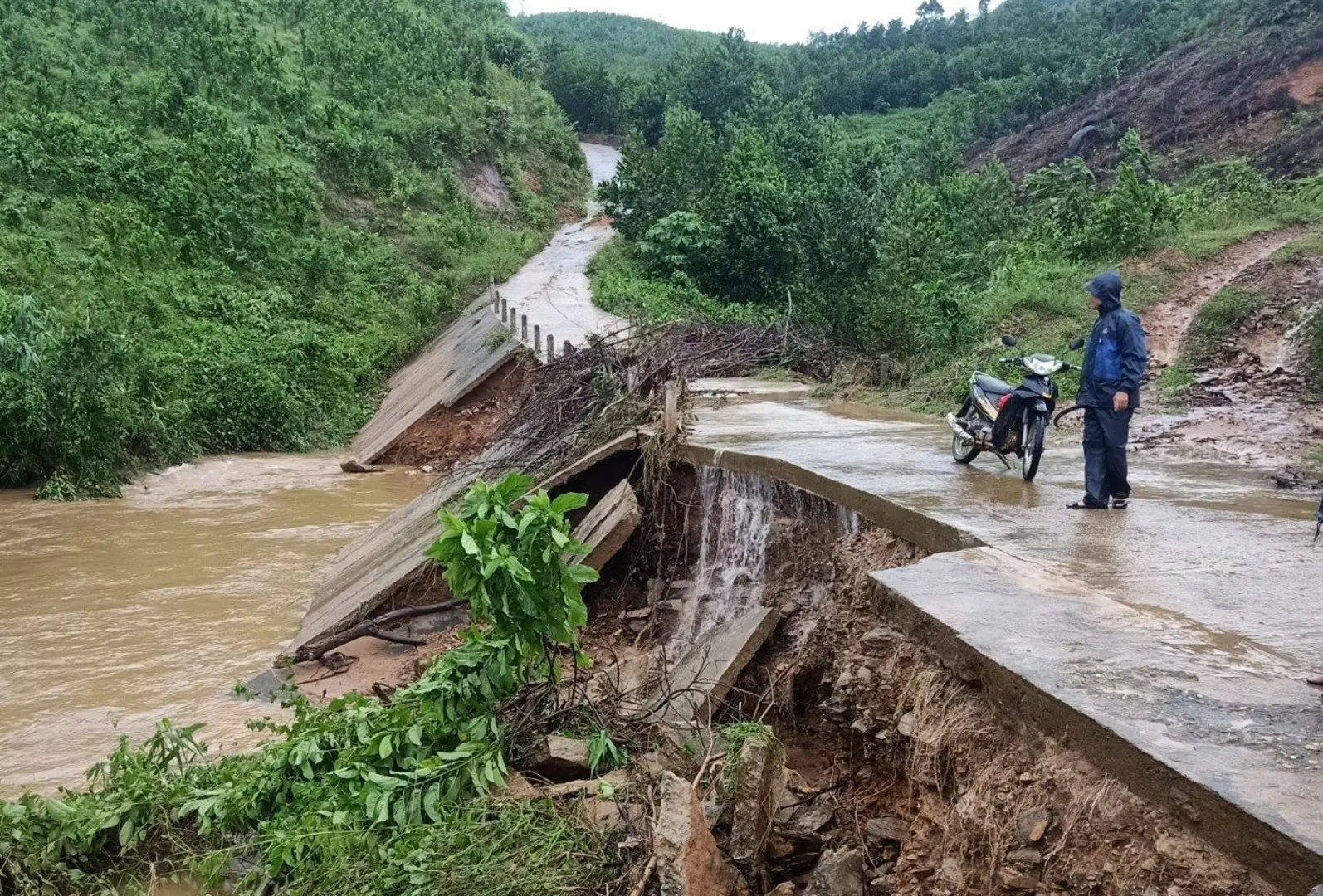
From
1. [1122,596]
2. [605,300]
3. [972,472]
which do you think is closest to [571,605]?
[1122,596]

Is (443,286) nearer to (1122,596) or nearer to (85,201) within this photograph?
(85,201)

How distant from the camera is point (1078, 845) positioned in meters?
2.86

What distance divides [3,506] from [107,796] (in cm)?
1052

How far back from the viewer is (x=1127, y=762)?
279 centimetres

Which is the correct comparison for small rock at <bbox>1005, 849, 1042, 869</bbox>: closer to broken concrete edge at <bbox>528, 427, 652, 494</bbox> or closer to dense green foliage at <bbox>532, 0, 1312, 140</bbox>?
broken concrete edge at <bbox>528, 427, 652, 494</bbox>

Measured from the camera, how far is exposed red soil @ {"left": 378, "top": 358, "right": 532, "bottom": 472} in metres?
15.1

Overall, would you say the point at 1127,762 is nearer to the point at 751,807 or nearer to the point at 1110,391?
the point at 751,807

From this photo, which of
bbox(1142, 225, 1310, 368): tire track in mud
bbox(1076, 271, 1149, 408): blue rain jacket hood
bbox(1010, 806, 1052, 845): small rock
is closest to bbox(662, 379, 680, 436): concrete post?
bbox(1076, 271, 1149, 408): blue rain jacket hood

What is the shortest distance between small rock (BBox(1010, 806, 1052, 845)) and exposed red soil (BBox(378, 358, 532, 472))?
1225 centimetres

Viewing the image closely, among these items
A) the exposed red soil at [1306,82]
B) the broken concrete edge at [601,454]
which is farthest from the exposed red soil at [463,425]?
the exposed red soil at [1306,82]

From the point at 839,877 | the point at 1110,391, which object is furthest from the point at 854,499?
the point at 839,877

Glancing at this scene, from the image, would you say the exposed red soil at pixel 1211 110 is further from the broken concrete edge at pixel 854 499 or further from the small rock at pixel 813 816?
the small rock at pixel 813 816

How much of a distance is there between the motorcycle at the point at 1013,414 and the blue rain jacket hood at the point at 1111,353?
0.47 ft

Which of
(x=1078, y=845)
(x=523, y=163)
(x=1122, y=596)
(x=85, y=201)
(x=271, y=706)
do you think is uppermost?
(x=523, y=163)
